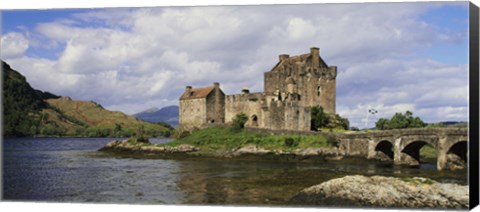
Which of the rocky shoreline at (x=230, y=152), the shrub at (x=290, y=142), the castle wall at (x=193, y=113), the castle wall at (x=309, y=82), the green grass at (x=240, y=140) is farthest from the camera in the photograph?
the castle wall at (x=193, y=113)

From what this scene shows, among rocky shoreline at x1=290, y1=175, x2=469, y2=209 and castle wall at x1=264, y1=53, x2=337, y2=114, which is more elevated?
castle wall at x1=264, y1=53, x2=337, y2=114

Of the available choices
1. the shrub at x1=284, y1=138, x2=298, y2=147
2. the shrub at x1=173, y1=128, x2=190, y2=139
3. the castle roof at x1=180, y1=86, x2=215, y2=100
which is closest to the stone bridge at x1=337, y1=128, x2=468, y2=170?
the shrub at x1=284, y1=138, x2=298, y2=147

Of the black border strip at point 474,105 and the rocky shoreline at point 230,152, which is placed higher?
the black border strip at point 474,105

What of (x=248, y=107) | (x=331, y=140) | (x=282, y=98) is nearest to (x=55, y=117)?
(x=248, y=107)

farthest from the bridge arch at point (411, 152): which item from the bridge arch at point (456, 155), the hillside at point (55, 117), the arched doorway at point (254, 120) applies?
the arched doorway at point (254, 120)

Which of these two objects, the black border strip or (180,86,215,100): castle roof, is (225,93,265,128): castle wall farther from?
the black border strip

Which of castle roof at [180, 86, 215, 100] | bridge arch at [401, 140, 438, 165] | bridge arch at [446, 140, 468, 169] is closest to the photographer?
bridge arch at [446, 140, 468, 169]

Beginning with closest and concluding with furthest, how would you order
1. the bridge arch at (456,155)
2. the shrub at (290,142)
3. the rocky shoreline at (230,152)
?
the bridge arch at (456,155)
the rocky shoreline at (230,152)
the shrub at (290,142)

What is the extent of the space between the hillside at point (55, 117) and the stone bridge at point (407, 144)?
31.1ft

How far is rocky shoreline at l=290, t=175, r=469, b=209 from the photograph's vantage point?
49.3 ft

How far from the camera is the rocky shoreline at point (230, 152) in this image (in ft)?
97.8

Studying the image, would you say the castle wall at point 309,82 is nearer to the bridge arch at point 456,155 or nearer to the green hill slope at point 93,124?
the green hill slope at point 93,124

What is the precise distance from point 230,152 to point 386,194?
17248mm

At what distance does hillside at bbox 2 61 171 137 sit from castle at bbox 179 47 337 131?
223 centimetres
